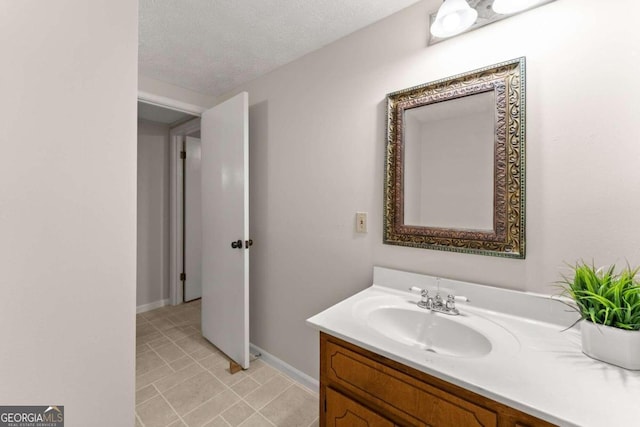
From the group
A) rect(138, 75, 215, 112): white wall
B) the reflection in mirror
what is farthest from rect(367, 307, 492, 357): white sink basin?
rect(138, 75, 215, 112): white wall

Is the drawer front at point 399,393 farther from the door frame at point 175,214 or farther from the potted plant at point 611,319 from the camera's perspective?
the door frame at point 175,214

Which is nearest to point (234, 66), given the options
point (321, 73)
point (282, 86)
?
point (282, 86)

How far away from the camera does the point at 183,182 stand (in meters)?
3.27

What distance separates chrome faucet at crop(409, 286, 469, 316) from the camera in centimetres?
113

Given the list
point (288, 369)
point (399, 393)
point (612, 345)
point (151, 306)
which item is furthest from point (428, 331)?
point (151, 306)

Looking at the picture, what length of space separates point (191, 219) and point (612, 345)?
3.58m

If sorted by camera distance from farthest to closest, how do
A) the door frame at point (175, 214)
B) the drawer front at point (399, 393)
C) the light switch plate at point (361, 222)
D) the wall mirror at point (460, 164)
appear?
the door frame at point (175, 214)
the light switch plate at point (361, 222)
the wall mirror at point (460, 164)
the drawer front at point (399, 393)

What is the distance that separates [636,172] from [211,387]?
2383 mm

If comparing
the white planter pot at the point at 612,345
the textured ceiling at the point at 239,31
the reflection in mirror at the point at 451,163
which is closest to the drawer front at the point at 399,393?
the white planter pot at the point at 612,345

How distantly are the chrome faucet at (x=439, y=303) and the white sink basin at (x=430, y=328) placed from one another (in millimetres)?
23

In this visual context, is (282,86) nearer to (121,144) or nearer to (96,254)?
(121,144)

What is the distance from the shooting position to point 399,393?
0.82 m

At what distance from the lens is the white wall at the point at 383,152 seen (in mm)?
921

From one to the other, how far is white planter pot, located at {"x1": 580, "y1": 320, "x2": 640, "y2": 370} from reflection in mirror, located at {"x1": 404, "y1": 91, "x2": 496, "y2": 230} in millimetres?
465
